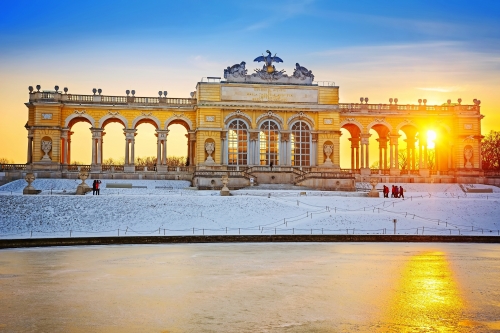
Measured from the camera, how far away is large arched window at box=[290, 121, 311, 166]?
63.4 m

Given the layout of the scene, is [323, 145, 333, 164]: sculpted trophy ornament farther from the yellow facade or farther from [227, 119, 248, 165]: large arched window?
[227, 119, 248, 165]: large arched window

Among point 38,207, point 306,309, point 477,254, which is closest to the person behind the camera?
point 306,309

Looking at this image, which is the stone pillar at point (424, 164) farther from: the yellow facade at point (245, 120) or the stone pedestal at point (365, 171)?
the stone pedestal at point (365, 171)

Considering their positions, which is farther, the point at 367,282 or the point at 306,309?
the point at 367,282

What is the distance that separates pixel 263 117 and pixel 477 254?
38540 millimetres

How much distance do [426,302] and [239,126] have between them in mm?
48081

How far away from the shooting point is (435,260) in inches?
947

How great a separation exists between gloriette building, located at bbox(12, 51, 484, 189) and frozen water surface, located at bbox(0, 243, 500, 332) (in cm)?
3489

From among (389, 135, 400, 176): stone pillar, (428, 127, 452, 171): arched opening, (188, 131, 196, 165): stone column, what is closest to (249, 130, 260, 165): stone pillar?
(188, 131, 196, 165): stone column

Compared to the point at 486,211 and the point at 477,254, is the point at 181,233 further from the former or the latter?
the point at 486,211

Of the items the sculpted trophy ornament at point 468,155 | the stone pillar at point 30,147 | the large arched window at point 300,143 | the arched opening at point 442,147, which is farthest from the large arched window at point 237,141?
the sculpted trophy ornament at point 468,155

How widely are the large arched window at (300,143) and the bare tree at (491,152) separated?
42.4m

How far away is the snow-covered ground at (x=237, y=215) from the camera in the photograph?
3441 centimetres

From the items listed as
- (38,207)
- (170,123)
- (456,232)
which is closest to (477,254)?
(456,232)
